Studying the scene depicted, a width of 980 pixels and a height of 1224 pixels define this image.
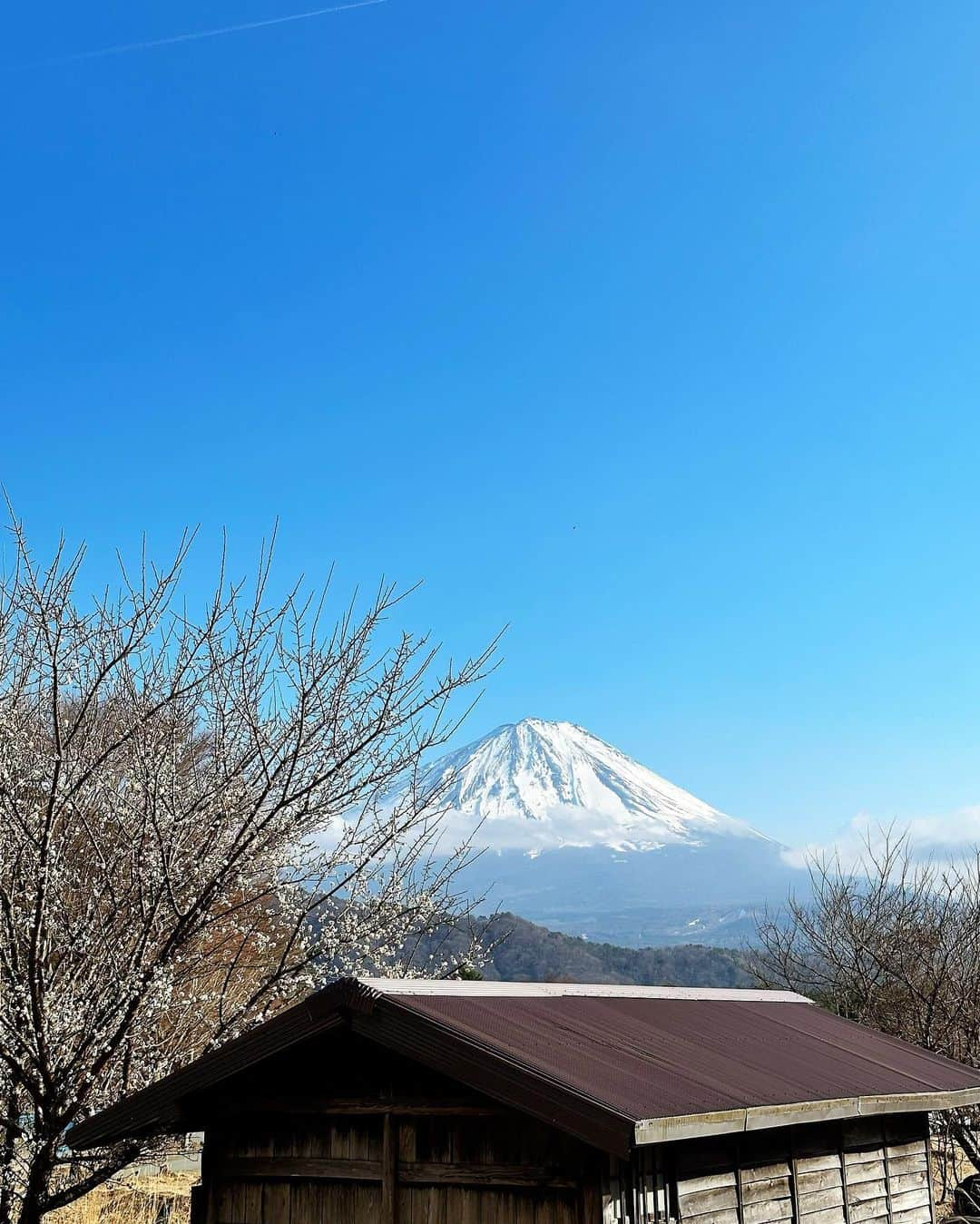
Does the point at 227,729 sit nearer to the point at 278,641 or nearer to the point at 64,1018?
the point at 278,641

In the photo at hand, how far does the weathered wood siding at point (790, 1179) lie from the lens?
7.53 metres

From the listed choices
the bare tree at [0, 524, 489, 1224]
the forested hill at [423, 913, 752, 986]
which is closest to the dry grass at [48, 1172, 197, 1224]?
the bare tree at [0, 524, 489, 1224]

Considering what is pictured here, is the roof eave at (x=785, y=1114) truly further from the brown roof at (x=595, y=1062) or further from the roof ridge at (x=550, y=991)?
the roof ridge at (x=550, y=991)

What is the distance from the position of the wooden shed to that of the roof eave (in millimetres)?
18

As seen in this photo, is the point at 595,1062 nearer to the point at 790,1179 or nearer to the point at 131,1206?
the point at 790,1179

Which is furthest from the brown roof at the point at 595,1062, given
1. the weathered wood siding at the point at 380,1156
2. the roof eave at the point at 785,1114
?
the weathered wood siding at the point at 380,1156

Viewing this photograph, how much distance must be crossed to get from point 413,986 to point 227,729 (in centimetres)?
308

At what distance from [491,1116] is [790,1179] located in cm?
298

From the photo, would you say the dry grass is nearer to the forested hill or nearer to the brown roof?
the brown roof

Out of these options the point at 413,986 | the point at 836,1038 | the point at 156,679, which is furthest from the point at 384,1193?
the point at 836,1038

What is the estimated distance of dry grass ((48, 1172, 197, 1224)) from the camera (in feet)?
45.5

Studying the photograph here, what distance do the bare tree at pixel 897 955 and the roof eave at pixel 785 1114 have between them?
9946mm

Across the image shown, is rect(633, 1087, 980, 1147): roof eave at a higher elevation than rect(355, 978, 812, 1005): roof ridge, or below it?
below

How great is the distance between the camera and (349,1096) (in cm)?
773
